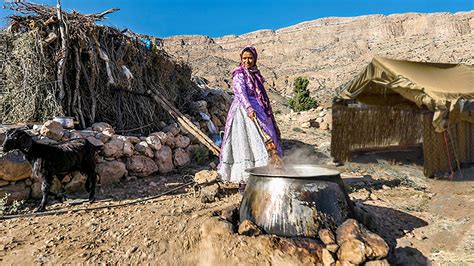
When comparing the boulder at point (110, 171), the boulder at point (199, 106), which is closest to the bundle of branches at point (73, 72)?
the boulder at point (110, 171)

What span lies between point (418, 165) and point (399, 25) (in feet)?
301

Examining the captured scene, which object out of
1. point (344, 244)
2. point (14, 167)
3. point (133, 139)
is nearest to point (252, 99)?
point (344, 244)

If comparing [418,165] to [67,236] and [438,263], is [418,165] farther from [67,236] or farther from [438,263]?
[67,236]

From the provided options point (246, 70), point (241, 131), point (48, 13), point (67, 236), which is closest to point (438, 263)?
point (241, 131)

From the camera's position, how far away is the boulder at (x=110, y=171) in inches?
192

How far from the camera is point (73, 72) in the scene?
5516 mm

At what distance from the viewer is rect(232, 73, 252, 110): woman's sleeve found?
153 inches

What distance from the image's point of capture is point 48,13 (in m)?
5.42

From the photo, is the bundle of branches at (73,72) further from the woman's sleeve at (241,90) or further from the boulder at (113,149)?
the woman's sleeve at (241,90)

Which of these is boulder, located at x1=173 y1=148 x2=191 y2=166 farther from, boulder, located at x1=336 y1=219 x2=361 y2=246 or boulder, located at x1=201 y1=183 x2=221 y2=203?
boulder, located at x1=336 y1=219 x2=361 y2=246

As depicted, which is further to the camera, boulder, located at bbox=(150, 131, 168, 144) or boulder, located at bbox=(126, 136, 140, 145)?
boulder, located at bbox=(150, 131, 168, 144)

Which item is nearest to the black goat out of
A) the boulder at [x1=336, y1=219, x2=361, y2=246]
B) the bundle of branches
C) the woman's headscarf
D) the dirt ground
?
the dirt ground

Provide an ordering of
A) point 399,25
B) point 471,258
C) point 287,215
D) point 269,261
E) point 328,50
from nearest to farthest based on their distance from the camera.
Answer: point 269,261 → point 287,215 → point 471,258 → point 328,50 → point 399,25

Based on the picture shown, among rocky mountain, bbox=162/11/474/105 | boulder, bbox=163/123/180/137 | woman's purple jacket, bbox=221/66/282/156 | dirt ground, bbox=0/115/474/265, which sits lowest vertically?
dirt ground, bbox=0/115/474/265
